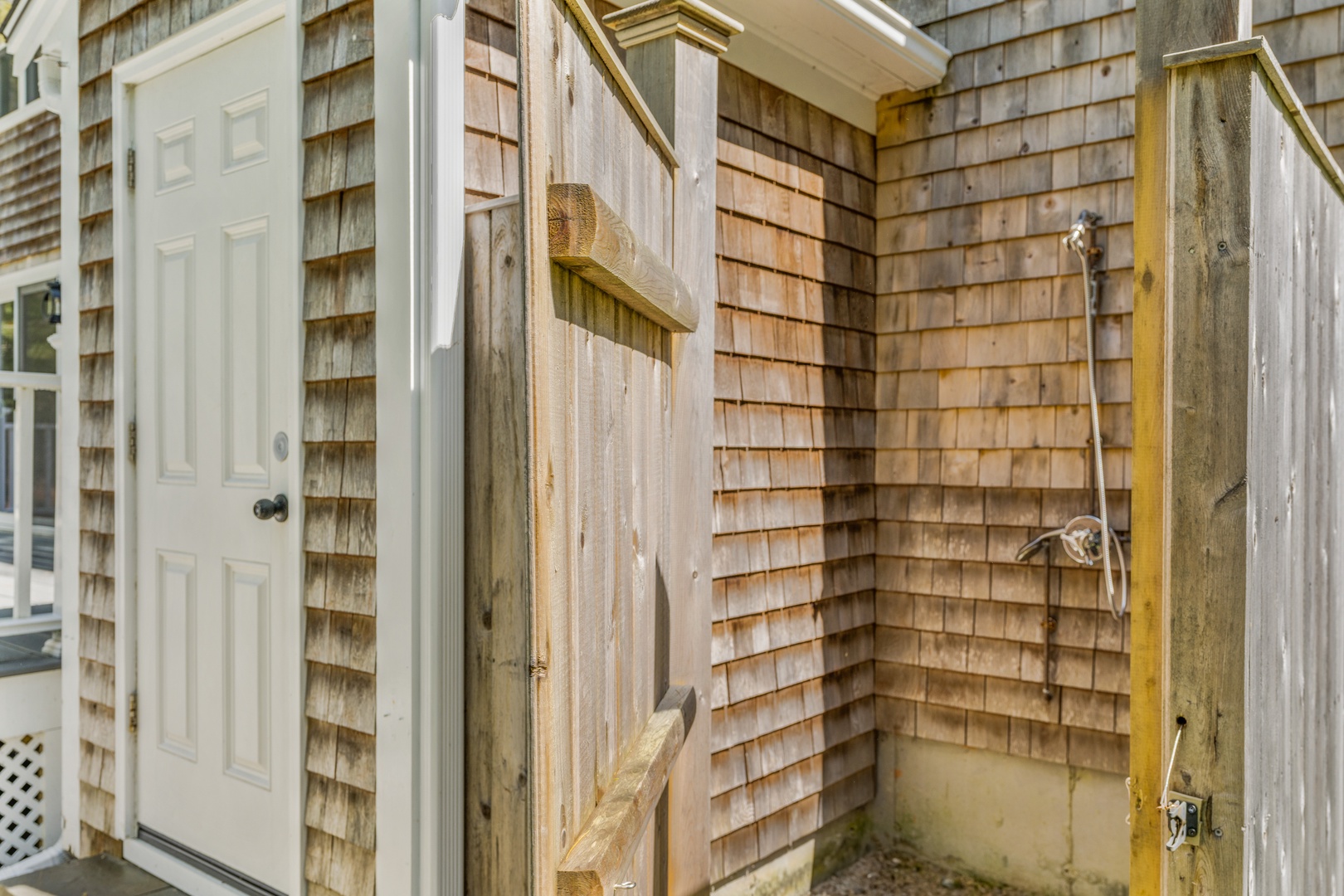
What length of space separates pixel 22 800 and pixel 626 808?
2763 millimetres

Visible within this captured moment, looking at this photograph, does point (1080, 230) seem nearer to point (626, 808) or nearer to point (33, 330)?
point (626, 808)

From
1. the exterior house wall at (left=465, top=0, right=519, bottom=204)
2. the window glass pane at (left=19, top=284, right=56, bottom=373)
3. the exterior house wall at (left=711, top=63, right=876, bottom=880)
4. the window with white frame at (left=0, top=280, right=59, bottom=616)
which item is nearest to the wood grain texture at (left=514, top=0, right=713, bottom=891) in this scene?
the exterior house wall at (left=465, top=0, right=519, bottom=204)

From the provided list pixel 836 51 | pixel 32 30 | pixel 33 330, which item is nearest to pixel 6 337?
pixel 33 330

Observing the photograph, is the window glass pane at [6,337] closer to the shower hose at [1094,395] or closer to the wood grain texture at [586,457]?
the wood grain texture at [586,457]

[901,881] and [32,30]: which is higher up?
[32,30]

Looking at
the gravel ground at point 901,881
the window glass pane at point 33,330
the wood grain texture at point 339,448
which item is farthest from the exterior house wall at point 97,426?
the window glass pane at point 33,330

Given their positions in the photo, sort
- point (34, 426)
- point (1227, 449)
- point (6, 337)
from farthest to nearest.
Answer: point (6, 337)
point (34, 426)
point (1227, 449)

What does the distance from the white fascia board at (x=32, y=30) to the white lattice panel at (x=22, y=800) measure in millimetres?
2167

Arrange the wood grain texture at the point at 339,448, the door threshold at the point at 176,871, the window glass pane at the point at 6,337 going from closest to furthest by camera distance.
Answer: the wood grain texture at the point at 339,448 → the door threshold at the point at 176,871 → the window glass pane at the point at 6,337

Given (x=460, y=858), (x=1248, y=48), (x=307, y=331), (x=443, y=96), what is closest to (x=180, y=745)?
(x=460, y=858)

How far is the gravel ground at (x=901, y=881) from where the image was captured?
3439mm

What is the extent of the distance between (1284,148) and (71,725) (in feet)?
11.0

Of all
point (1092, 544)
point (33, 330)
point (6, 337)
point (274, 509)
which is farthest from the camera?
point (6, 337)

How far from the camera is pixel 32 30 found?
3682 millimetres
